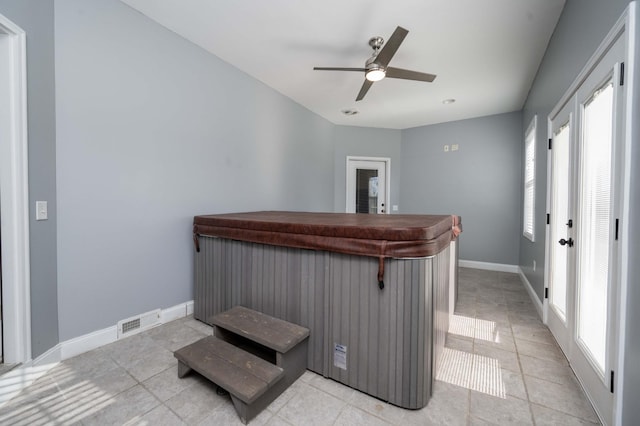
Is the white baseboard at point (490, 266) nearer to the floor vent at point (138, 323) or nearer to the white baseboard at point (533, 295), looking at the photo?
the white baseboard at point (533, 295)

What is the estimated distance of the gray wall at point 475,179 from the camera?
14.9 ft

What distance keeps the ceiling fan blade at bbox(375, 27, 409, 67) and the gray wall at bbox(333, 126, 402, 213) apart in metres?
3.16

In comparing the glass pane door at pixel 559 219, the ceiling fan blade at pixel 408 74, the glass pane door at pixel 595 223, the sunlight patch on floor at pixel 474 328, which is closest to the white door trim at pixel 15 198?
the ceiling fan blade at pixel 408 74

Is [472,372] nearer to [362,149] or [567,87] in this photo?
[567,87]

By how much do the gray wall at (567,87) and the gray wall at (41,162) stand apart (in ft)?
10.4

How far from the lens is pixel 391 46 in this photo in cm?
213

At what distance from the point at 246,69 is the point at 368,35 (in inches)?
59.9

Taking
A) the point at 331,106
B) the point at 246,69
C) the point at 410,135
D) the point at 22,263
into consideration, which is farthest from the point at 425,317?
the point at 410,135

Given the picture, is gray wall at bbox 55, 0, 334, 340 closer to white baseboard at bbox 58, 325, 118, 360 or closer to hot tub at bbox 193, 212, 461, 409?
white baseboard at bbox 58, 325, 118, 360

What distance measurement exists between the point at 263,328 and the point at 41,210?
1635 millimetres

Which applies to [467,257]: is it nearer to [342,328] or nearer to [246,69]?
[342,328]

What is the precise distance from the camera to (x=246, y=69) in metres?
3.23

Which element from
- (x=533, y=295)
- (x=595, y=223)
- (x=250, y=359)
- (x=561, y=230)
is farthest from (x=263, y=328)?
(x=533, y=295)

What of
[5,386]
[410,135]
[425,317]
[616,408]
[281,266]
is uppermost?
[410,135]
